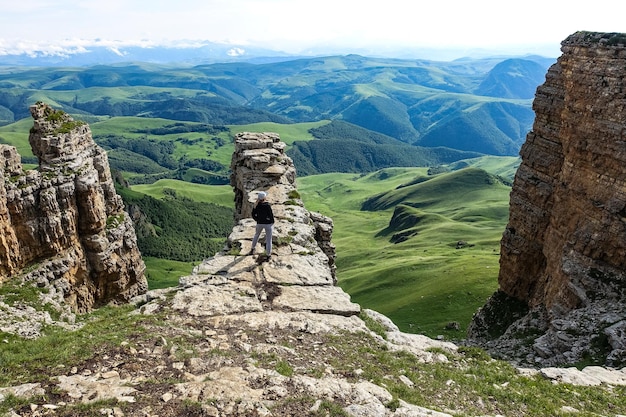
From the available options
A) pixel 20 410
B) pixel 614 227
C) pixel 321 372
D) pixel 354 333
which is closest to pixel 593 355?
pixel 614 227

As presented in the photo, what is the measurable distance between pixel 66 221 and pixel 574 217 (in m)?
47.4

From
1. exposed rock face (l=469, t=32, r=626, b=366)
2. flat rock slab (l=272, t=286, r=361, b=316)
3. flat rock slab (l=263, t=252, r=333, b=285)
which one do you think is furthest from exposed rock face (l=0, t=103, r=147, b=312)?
exposed rock face (l=469, t=32, r=626, b=366)

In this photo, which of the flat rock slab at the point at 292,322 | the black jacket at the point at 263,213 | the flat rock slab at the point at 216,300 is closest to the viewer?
the flat rock slab at the point at 292,322

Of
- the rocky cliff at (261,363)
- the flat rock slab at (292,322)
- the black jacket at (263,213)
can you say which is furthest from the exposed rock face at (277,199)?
the flat rock slab at (292,322)

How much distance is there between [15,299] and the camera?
3475 centimetres

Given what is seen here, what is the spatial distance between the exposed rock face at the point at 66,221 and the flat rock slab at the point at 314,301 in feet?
83.5

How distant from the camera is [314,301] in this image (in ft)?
86.2

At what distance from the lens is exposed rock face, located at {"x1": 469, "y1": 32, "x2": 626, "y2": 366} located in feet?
110

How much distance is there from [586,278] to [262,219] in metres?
26.9

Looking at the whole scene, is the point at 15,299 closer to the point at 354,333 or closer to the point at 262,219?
the point at 262,219

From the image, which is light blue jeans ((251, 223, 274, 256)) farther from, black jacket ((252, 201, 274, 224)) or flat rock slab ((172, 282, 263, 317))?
flat rock slab ((172, 282, 263, 317))

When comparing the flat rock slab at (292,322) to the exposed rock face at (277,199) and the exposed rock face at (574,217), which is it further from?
the exposed rock face at (574,217)

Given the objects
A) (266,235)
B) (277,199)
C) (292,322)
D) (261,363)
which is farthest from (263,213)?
(261,363)

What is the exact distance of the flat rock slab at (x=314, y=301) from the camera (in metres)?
25.5
